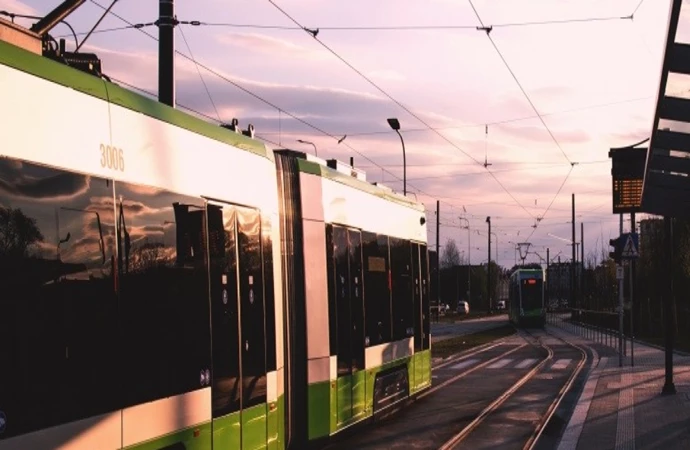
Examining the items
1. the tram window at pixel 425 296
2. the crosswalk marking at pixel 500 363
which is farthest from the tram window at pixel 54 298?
the crosswalk marking at pixel 500 363

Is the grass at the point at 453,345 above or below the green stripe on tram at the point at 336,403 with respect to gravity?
below

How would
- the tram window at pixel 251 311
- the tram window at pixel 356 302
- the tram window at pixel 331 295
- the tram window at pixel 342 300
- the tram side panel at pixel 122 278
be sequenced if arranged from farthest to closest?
the tram window at pixel 356 302, the tram window at pixel 342 300, the tram window at pixel 331 295, the tram window at pixel 251 311, the tram side panel at pixel 122 278

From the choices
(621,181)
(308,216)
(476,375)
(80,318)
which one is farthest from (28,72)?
(476,375)

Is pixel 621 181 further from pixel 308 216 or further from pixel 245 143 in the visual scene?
pixel 245 143

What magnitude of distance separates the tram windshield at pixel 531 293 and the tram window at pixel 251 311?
5658cm

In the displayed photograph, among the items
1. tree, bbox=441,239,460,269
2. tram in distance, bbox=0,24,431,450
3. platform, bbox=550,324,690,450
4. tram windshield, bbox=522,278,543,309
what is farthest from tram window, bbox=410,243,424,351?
tree, bbox=441,239,460,269

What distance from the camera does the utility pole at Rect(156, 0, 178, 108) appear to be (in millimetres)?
14320

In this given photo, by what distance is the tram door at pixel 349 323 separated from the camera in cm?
1351

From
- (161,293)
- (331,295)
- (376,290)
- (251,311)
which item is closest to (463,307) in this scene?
(376,290)

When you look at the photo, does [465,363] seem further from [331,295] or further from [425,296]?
[331,295]

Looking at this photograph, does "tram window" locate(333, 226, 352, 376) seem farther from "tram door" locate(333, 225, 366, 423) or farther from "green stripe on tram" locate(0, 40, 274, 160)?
"green stripe on tram" locate(0, 40, 274, 160)

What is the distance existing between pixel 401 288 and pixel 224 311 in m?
8.95

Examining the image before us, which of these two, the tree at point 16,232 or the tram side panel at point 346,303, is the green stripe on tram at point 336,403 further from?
the tree at point 16,232

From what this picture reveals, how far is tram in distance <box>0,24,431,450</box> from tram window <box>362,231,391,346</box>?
1.71 metres
